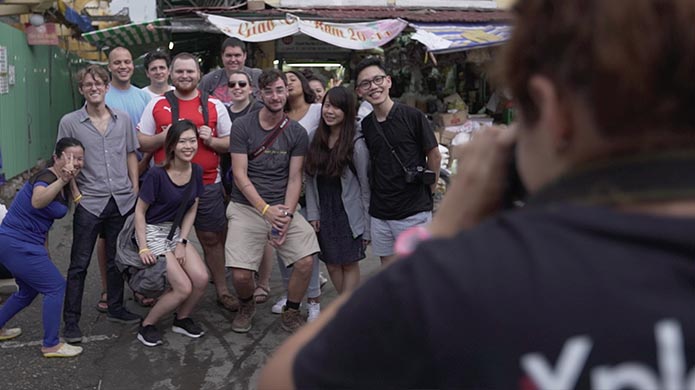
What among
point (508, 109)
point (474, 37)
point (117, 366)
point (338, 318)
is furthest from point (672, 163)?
point (508, 109)

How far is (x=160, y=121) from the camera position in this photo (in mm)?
5180

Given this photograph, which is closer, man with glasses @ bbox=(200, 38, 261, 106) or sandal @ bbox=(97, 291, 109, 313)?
sandal @ bbox=(97, 291, 109, 313)

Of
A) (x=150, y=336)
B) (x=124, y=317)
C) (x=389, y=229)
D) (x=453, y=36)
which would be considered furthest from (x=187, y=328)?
(x=453, y=36)

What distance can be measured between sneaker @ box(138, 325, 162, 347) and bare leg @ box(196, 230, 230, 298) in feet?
2.60

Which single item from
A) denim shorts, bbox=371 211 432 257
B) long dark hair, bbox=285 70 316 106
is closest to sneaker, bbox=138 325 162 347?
denim shorts, bbox=371 211 432 257

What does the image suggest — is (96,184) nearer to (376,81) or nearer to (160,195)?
(160,195)

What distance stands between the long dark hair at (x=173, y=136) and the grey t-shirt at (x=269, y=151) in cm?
32

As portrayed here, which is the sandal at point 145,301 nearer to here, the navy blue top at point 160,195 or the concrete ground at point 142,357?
the concrete ground at point 142,357

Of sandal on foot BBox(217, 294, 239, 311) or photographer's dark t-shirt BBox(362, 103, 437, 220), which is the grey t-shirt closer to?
photographer's dark t-shirt BBox(362, 103, 437, 220)

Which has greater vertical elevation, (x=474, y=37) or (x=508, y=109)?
(x=474, y=37)

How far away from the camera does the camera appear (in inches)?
182

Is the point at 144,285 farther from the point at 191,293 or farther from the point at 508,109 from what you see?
the point at 508,109

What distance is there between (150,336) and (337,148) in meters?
1.77

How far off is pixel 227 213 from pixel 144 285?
2.53 feet
